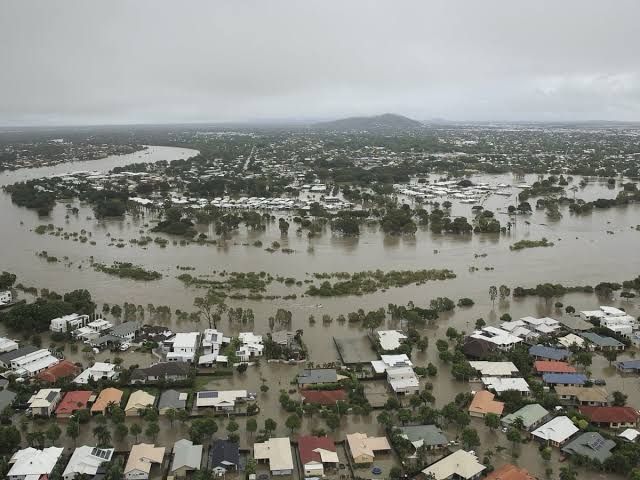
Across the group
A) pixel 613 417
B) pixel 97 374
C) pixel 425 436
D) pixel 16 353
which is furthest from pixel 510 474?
pixel 16 353

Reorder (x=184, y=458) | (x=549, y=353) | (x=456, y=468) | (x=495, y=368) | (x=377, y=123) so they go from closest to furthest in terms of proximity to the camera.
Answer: (x=456, y=468) < (x=184, y=458) < (x=495, y=368) < (x=549, y=353) < (x=377, y=123)

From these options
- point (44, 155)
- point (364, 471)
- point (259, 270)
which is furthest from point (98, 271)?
point (44, 155)

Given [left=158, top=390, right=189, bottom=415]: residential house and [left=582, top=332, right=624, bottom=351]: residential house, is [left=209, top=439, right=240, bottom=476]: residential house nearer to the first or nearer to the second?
[left=158, top=390, right=189, bottom=415]: residential house

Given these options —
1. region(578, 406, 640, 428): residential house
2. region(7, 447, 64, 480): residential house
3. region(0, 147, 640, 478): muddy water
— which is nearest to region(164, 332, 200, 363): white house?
region(0, 147, 640, 478): muddy water

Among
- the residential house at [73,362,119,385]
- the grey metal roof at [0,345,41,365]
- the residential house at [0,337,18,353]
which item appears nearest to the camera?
the residential house at [73,362,119,385]

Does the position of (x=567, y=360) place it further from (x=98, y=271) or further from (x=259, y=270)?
(x=98, y=271)

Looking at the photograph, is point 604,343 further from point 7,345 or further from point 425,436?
point 7,345
